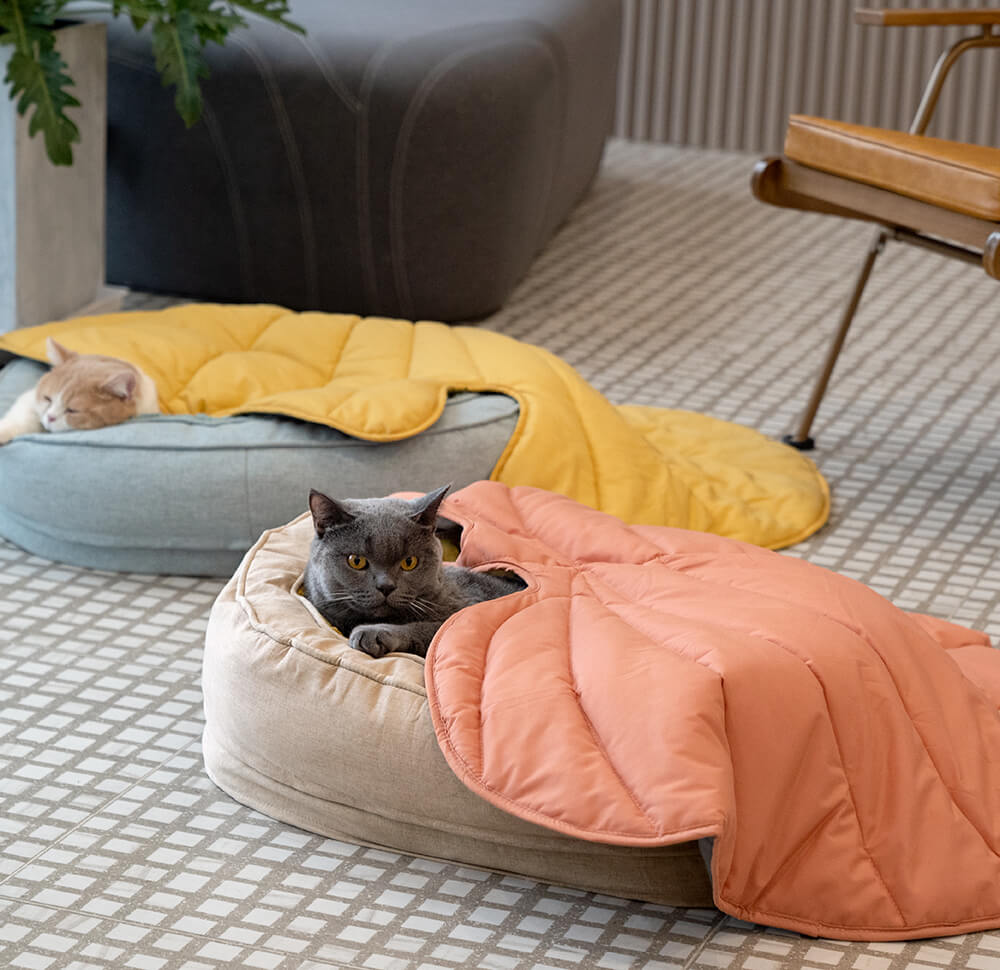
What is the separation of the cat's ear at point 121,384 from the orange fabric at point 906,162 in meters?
1.20

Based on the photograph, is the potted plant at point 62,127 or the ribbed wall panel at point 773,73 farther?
the ribbed wall panel at point 773,73

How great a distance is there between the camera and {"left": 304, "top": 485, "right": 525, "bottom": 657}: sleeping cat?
4.92 ft

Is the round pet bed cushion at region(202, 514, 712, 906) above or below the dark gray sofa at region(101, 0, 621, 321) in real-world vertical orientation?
below

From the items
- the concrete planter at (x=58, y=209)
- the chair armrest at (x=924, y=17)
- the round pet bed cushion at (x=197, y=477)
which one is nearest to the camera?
the round pet bed cushion at (x=197, y=477)

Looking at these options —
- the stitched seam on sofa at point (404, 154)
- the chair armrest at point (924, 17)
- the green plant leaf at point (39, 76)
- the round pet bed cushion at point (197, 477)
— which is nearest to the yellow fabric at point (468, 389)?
the round pet bed cushion at point (197, 477)

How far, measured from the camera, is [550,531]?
1774mm

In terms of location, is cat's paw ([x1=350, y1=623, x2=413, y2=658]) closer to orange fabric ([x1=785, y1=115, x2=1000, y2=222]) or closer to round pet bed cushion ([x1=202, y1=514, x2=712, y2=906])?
round pet bed cushion ([x1=202, y1=514, x2=712, y2=906])

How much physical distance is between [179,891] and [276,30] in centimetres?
216

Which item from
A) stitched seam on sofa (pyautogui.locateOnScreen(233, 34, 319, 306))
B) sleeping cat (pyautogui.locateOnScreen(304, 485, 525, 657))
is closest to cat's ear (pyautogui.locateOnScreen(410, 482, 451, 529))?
sleeping cat (pyautogui.locateOnScreen(304, 485, 525, 657))

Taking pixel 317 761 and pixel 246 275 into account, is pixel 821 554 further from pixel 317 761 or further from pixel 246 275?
pixel 246 275

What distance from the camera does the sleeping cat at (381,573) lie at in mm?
1501

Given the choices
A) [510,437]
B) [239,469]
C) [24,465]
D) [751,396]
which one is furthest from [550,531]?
[751,396]

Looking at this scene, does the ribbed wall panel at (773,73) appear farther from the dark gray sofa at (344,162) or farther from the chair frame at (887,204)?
the chair frame at (887,204)

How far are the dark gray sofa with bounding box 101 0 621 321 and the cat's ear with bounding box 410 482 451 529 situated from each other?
161 cm
